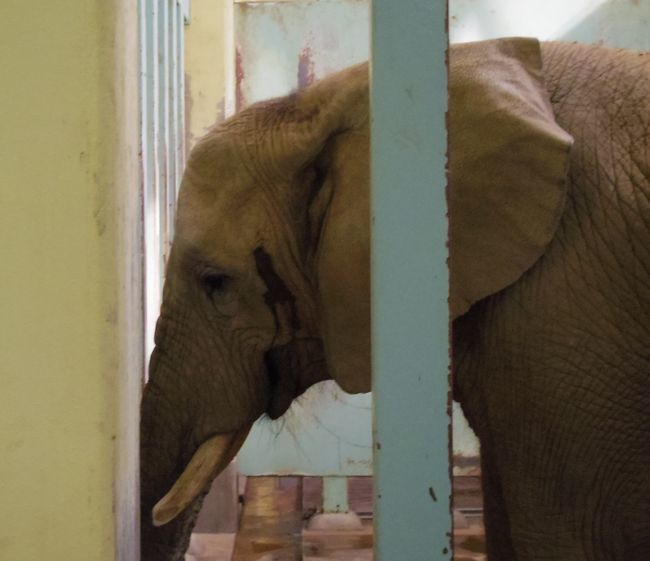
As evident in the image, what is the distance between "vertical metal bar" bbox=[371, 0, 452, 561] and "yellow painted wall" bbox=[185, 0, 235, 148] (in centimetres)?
320

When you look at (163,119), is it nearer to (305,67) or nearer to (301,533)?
(305,67)

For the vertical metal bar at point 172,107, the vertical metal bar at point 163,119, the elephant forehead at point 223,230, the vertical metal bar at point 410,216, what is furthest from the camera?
the vertical metal bar at point 172,107

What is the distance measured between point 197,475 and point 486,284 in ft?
2.73

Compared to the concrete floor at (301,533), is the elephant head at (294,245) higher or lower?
higher

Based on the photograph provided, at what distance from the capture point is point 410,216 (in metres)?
1.38

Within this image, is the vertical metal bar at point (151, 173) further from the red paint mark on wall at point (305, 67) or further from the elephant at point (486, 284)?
the red paint mark on wall at point (305, 67)

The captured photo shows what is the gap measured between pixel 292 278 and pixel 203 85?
2.08 m

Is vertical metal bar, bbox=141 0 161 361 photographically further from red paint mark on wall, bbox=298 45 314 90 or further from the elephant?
red paint mark on wall, bbox=298 45 314 90

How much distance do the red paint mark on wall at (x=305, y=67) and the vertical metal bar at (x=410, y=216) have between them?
380cm

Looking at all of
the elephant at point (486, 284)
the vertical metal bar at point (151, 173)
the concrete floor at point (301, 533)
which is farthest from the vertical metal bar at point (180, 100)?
the elephant at point (486, 284)

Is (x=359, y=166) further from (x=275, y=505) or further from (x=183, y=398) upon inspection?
(x=275, y=505)

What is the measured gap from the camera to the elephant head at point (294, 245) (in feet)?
7.66

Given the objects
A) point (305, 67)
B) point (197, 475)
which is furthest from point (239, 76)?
point (197, 475)

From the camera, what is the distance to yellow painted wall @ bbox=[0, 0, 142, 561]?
185 centimetres
